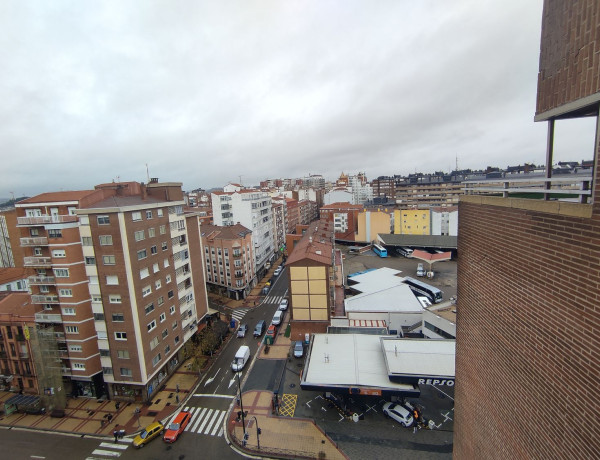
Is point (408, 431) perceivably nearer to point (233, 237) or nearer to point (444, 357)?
point (444, 357)

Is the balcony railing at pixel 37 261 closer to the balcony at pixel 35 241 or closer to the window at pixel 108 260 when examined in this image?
the balcony at pixel 35 241

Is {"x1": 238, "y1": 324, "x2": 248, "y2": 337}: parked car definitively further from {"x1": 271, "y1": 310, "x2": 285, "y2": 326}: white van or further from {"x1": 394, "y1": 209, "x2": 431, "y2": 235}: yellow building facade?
{"x1": 394, "y1": 209, "x2": 431, "y2": 235}: yellow building facade

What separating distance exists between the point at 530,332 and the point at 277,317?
38.9 meters

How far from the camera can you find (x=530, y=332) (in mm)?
5902

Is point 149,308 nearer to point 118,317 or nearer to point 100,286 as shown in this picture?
point 118,317

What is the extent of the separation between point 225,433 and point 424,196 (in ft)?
342

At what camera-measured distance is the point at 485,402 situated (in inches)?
316

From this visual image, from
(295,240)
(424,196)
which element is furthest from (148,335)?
(424,196)

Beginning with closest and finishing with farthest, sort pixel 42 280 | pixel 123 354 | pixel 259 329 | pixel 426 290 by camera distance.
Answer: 1. pixel 123 354
2. pixel 42 280
3. pixel 259 329
4. pixel 426 290

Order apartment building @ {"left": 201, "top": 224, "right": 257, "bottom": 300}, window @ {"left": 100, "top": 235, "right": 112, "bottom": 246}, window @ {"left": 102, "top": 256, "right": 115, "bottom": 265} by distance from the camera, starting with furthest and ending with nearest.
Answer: apartment building @ {"left": 201, "top": 224, "right": 257, "bottom": 300} → window @ {"left": 102, "top": 256, "right": 115, "bottom": 265} → window @ {"left": 100, "top": 235, "right": 112, "bottom": 246}

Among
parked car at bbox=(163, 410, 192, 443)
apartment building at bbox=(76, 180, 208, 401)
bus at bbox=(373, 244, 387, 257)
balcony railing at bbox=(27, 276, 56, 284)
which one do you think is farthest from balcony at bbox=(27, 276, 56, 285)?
bus at bbox=(373, 244, 387, 257)

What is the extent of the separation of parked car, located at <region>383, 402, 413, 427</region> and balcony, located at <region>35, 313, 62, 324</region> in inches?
1212

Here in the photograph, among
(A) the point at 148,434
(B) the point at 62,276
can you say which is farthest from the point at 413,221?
(B) the point at 62,276

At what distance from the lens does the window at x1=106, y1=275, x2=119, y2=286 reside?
89.0 ft
